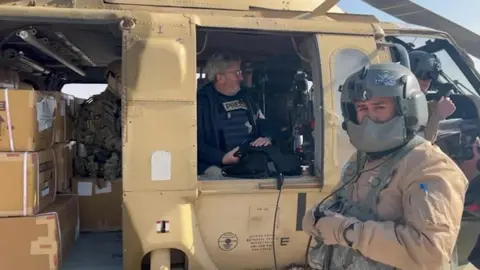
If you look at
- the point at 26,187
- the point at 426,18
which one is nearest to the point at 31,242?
the point at 26,187

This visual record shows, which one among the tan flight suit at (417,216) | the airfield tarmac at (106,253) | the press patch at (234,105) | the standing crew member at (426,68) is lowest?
the airfield tarmac at (106,253)

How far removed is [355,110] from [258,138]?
1592mm

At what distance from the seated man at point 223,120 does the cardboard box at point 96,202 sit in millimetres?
1298

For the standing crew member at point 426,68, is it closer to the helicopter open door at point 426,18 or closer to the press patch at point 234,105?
the helicopter open door at point 426,18

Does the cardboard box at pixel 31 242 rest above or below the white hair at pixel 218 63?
below

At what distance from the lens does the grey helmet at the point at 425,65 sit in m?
3.97

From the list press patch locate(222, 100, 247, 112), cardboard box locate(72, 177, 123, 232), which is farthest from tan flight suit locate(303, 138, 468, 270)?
cardboard box locate(72, 177, 123, 232)

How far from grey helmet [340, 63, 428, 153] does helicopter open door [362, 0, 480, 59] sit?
2.52 metres

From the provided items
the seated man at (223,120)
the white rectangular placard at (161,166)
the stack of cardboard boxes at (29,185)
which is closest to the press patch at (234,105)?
the seated man at (223,120)

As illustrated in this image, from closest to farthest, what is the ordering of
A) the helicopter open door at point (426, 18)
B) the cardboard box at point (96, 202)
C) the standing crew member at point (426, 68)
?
1. the standing crew member at point (426, 68)
2. the helicopter open door at point (426, 18)
3. the cardboard box at point (96, 202)

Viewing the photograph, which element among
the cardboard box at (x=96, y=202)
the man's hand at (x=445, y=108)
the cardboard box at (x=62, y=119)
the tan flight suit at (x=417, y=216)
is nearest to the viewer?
the tan flight suit at (x=417, y=216)

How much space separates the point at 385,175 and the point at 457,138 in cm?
221

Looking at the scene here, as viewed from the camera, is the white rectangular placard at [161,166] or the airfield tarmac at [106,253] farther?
the airfield tarmac at [106,253]

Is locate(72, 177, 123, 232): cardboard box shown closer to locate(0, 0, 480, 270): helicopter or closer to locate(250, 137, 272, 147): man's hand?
locate(0, 0, 480, 270): helicopter
